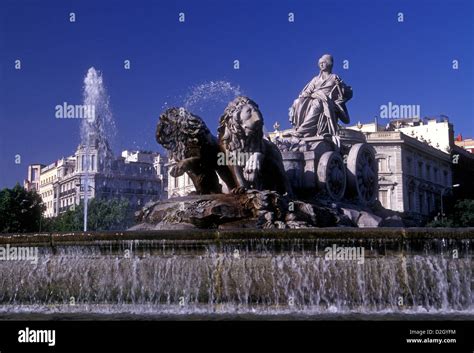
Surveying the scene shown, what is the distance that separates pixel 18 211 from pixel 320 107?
47.1m

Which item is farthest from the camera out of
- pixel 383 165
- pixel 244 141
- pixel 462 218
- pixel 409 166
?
pixel 409 166

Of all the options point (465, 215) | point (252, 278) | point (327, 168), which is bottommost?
point (252, 278)

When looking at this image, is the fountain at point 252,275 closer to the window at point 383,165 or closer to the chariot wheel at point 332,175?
the chariot wheel at point 332,175

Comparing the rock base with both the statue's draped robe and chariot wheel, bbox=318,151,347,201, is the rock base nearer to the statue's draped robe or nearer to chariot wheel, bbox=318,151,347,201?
chariot wheel, bbox=318,151,347,201

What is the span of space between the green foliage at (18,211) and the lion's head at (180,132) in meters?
47.2

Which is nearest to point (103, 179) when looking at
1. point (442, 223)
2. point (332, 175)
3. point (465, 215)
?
point (442, 223)

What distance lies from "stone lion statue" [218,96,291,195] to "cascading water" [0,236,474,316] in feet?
11.5

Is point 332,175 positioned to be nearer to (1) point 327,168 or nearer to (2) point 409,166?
(1) point 327,168

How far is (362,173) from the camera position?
65.2ft

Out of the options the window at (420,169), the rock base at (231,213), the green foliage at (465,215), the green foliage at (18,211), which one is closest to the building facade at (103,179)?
the green foliage at (18,211)

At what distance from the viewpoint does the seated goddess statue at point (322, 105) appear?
1966 cm

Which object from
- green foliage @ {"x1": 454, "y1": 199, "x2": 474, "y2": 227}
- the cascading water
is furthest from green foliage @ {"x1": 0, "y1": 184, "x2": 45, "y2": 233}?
the cascading water

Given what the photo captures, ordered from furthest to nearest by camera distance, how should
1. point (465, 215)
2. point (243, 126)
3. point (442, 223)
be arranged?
point (465, 215)
point (442, 223)
point (243, 126)
